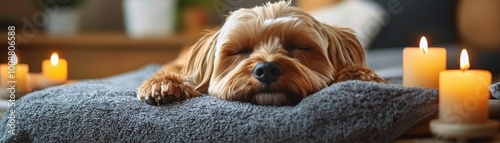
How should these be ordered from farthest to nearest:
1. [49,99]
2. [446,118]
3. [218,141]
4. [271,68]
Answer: [49,99] → [271,68] → [218,141] → [446,118]

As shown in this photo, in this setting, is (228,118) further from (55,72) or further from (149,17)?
(149,17)

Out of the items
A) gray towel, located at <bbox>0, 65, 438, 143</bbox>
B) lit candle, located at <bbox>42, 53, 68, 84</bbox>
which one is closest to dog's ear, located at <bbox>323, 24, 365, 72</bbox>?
gray towel, located at <bbox>0, 65, 438, 143</bbox>

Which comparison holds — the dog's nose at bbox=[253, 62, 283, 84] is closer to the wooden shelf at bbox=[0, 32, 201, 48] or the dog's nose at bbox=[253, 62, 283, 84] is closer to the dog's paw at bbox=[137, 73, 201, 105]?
the dog's paw at bbox=[137, 73, 201, 105]

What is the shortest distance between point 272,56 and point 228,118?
0.72ft

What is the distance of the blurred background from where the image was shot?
3770mm

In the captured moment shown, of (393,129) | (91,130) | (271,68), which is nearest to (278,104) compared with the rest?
(271,68)

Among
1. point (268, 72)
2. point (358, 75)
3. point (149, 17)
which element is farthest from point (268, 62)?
point (149, 17)

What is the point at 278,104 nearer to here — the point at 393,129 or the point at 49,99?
the point at 393,129

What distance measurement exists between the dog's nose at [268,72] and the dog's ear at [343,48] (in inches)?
11.5

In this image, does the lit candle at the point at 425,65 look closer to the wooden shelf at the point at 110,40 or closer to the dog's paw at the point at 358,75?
the dog's paw at the point at 358,75

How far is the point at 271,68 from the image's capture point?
1.44 m

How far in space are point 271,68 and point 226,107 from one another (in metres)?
0.13

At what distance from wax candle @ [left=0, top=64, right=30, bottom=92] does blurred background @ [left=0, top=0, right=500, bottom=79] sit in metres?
1.69

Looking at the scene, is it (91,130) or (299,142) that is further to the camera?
(91,130)
